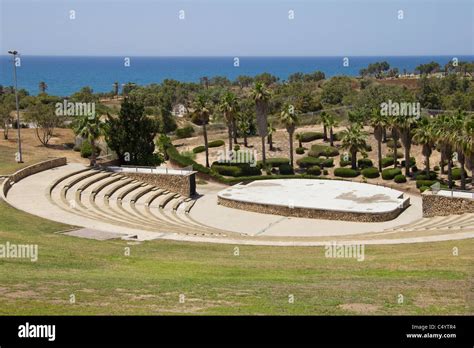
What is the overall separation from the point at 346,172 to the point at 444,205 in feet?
60.4

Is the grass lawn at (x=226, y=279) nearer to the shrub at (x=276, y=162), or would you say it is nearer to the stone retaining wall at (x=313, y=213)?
the stone retaining wall at (x=313, y=213)

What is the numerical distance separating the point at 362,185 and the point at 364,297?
38077 millimetres

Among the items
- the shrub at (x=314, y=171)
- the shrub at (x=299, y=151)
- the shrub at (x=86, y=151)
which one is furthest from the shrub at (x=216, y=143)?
the shrub at (x=86, y=151)

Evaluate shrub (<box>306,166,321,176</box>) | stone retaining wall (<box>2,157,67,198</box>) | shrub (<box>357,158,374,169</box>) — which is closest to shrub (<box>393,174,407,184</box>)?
shrub (<box>357,158,374,169</box>)

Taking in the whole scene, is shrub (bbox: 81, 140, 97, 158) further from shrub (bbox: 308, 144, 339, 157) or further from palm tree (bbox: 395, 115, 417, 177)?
palm tree (bbox: 395, 115, 417, 177)

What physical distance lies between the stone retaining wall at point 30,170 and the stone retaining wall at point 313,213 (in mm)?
14316

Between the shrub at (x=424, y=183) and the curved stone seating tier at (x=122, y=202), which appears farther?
the shrub at (x=424, y=183)

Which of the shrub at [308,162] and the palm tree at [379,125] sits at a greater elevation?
the palm tree at [379,125]

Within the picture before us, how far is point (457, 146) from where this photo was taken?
44688mm

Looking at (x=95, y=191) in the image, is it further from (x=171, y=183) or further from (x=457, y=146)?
(x=457, y=146)

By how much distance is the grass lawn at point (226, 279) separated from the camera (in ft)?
45.6

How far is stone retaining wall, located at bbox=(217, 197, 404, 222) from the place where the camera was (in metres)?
41.2

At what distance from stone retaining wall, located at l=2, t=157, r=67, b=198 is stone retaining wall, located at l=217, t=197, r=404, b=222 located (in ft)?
47.0
